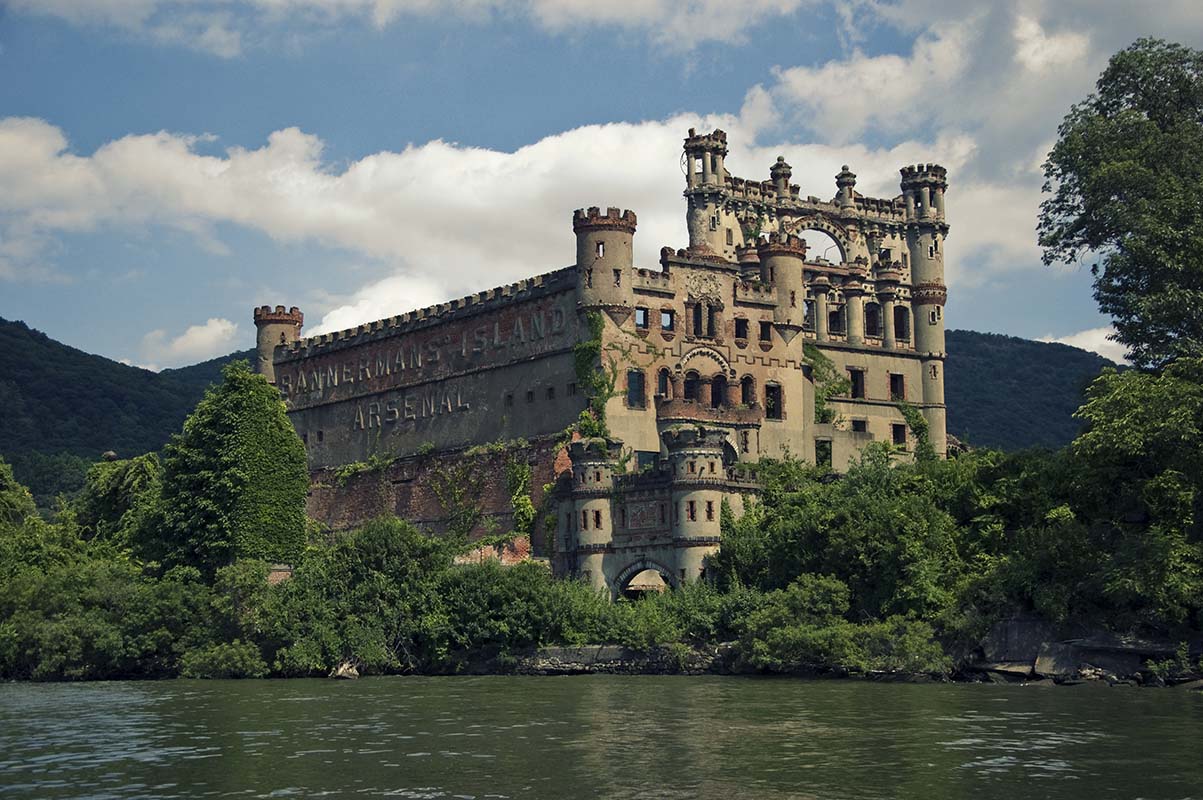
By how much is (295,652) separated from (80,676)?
966 centimetres

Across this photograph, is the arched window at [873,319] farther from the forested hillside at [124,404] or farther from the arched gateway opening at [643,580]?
the forested hillside at [124,404]

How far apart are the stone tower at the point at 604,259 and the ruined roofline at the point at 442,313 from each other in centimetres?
136

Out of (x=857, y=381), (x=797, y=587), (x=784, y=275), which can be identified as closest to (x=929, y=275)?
(x=857, y=381)

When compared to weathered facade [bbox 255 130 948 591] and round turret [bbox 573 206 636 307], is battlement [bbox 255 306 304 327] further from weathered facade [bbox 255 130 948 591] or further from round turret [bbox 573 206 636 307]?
round turret [bbox 573 206 636 307]

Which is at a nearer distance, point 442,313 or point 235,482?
point 235,482

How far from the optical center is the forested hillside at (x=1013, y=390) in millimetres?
166500

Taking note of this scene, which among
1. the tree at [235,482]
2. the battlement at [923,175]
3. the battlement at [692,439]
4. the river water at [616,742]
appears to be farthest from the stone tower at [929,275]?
the river water at [616,742]

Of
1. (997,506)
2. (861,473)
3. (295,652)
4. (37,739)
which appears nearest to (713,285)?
(861,473)

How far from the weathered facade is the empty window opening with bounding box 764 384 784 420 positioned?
0.32ft

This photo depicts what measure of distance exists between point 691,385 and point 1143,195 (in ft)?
79.9

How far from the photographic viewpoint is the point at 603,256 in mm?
78750

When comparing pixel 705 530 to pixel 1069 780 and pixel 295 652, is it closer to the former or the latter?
pixel 295 652

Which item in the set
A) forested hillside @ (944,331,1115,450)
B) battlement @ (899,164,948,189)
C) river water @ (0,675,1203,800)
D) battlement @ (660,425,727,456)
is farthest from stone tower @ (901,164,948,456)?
forested hillside @ (944,331,1115,450)

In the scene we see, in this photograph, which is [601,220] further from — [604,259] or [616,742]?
[616,742]
